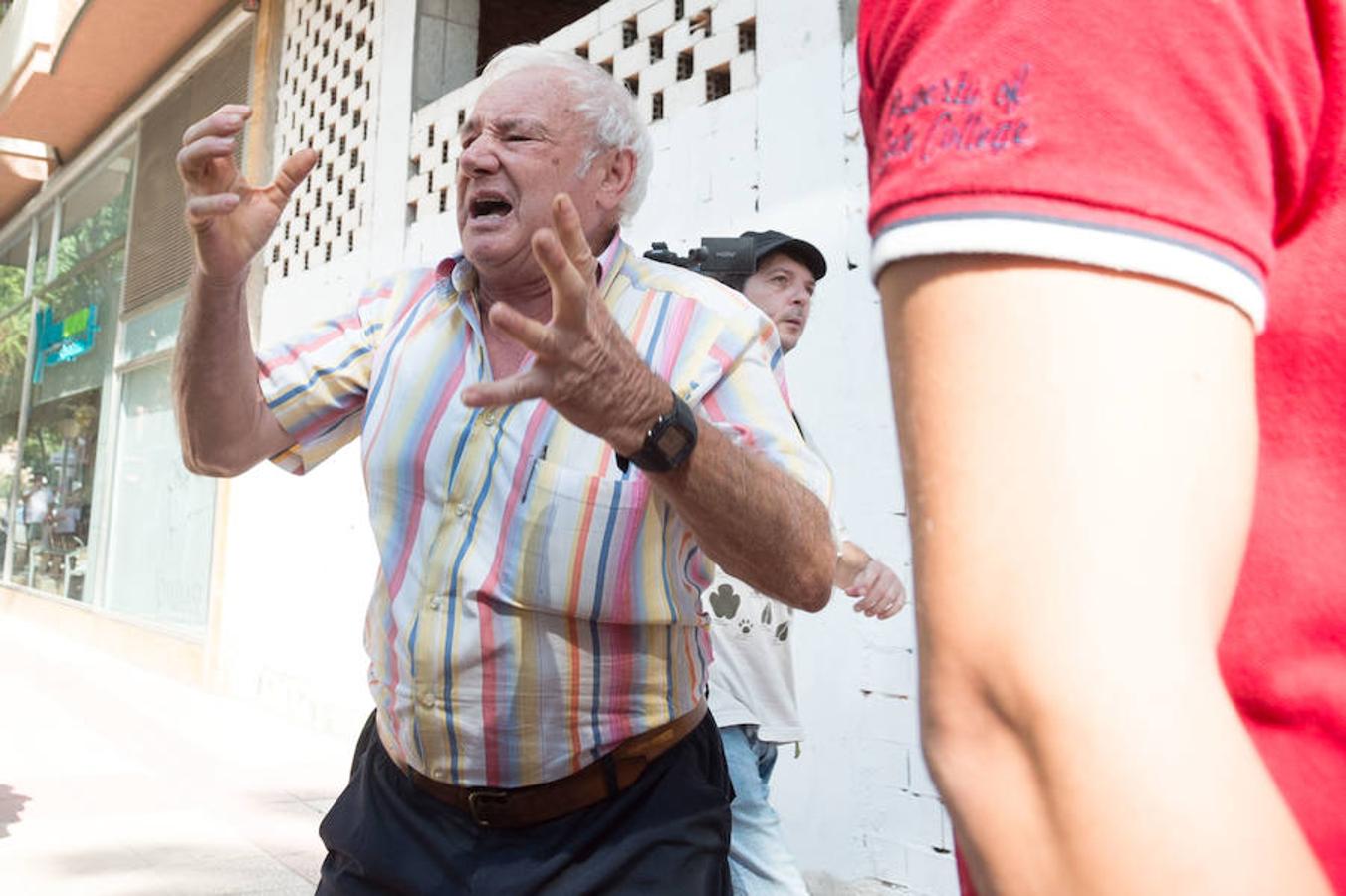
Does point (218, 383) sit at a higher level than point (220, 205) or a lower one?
lower

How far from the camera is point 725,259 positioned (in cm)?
331

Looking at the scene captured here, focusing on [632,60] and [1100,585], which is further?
[632,60]

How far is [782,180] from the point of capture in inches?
173

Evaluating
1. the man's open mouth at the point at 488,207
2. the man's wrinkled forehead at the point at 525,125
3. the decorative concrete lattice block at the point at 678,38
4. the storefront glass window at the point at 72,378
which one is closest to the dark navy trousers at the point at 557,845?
the man's open mouth at the point at 488,207

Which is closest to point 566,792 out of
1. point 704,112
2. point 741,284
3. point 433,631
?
point 433,631

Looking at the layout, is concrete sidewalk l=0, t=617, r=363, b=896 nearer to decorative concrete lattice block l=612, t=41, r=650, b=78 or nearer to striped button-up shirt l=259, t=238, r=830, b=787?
striped button-up shirt l=259, t=238, r=830, b=787

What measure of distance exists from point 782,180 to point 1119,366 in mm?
4028

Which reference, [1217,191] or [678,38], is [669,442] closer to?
[1217,191]

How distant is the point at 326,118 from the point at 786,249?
5.37 metres

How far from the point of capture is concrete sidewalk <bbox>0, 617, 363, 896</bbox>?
13.8 ft

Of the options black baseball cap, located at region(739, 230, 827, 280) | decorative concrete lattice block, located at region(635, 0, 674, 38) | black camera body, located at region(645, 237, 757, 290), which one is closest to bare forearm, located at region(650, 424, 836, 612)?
black camera body, located at region(645, 237, 757, 290)

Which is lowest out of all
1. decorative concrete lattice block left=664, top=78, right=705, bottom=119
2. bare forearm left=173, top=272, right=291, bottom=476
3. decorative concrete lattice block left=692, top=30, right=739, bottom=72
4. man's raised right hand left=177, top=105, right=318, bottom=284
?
bare forearm left=173, top=272, right=291, bottom=476

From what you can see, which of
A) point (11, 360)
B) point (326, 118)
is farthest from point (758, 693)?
point (11, 360)

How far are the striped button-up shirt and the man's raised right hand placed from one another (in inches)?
11.2
